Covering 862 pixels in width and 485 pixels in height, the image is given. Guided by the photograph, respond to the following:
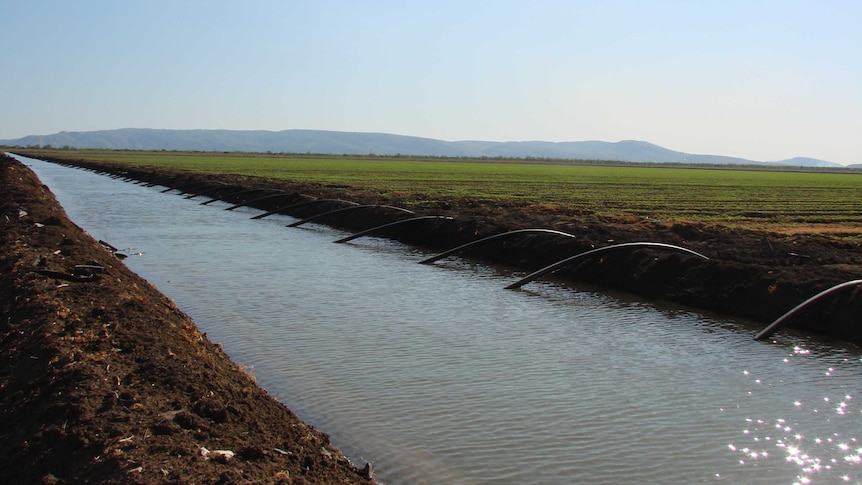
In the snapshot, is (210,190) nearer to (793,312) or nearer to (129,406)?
(793,312)

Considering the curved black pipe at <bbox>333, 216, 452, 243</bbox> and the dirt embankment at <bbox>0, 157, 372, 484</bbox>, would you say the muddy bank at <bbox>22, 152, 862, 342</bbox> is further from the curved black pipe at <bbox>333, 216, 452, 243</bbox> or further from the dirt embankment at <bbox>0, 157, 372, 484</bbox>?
the dirt embankment at <bbox>0, 157, 372, 484</bbox>

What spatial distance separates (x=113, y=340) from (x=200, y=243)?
12.8 metres

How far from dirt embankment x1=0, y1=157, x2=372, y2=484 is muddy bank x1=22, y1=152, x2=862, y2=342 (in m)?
7.82

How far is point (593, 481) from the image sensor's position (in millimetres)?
5805

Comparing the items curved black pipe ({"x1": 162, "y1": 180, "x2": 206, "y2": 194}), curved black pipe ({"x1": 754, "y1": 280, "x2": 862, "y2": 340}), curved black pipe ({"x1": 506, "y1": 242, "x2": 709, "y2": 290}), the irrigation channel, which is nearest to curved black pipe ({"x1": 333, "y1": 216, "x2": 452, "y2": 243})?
the irrigation channel

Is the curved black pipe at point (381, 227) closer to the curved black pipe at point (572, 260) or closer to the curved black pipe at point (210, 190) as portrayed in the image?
the curved black pipe at point (572, 260)

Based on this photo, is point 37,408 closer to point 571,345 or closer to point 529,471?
point 529,471

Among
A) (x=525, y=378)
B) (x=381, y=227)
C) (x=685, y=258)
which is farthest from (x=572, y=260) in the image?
(x=381, y=227)

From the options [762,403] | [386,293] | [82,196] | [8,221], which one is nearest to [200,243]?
[8,221]

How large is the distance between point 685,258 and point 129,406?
1053 cm

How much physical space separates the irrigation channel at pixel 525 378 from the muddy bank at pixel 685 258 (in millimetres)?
671

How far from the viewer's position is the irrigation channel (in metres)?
6.23

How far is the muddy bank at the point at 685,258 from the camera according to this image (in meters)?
11.7

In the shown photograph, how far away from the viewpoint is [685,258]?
13.9 metres
